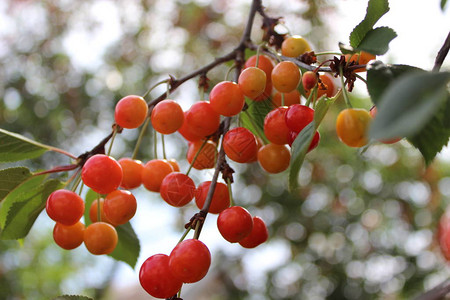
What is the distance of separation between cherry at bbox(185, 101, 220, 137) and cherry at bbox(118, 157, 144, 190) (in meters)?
0.15

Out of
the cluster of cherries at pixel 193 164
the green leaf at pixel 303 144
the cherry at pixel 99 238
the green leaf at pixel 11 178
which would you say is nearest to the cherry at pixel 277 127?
the cluster of cherries at pixel 193 164

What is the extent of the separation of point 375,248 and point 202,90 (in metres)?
2.49

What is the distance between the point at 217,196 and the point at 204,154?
151 millimetres

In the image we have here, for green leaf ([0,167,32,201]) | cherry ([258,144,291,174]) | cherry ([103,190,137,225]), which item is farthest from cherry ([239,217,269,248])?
green leaf ([0,167,32,201])

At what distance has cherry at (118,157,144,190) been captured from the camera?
847mm

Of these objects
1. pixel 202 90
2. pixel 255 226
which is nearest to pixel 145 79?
pixel 202 90

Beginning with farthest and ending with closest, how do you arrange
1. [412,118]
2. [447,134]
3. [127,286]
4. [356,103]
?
[127,286]
[356,103]
[447,134]
[412,118]

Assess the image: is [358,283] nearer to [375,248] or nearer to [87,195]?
[375,248]

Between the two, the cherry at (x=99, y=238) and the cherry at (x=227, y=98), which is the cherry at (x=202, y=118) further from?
the cherry at (x=99, y=238)

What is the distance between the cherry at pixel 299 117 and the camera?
672 mm

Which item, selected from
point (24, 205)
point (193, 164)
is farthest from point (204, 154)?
point (24, 205)

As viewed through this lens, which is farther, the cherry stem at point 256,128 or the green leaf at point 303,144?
the cherry stem at point 256,128

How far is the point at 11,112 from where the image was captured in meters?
3.56

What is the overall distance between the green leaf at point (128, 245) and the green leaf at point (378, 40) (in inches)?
25.0
